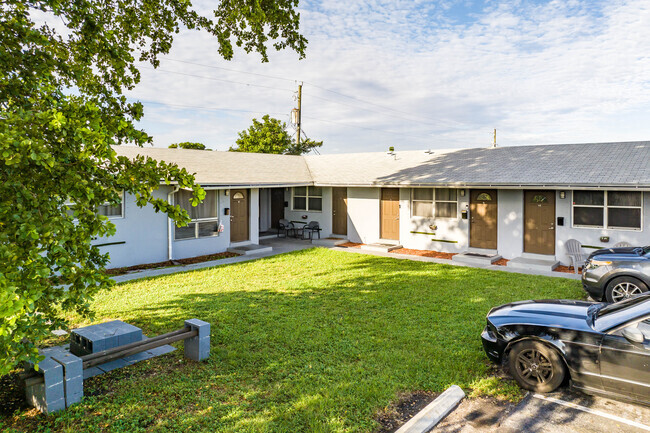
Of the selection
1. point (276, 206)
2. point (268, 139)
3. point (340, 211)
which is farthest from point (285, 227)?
point (268, 139)

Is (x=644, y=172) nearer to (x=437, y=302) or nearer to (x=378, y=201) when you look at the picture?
(x=437, y=302)

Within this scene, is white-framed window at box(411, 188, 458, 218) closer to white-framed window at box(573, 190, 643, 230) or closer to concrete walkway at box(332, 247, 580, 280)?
concrete walkway at box(332, 247, 580, 280)

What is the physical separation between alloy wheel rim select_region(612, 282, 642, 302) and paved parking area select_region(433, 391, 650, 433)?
4903 millimetres

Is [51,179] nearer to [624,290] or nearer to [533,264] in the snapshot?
[624,290]

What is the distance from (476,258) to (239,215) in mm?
9311

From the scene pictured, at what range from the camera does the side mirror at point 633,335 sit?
4359 millimetres

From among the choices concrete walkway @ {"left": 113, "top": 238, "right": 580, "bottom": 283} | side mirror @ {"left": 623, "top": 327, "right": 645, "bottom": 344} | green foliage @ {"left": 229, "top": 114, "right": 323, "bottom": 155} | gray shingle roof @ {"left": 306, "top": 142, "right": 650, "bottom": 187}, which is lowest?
concrete walkway @ {"left": 113, "top": 238, "right": 580, "bottom": 283}

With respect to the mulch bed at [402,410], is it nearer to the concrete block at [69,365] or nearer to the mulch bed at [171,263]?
the concrete block at [69,365]

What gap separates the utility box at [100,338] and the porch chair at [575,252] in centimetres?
1220

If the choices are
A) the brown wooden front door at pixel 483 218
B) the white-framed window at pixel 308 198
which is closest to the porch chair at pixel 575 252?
the brown wooden front door at pixel 483 218

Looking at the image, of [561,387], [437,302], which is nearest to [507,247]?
[437,302]

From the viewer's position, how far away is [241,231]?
1705 cm

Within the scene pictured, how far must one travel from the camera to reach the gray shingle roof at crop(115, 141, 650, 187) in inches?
513


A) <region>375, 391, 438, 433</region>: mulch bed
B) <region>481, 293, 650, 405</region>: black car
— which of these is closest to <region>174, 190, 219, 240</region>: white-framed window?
<region>375, 391, 438, 433</region>: mulch bed
